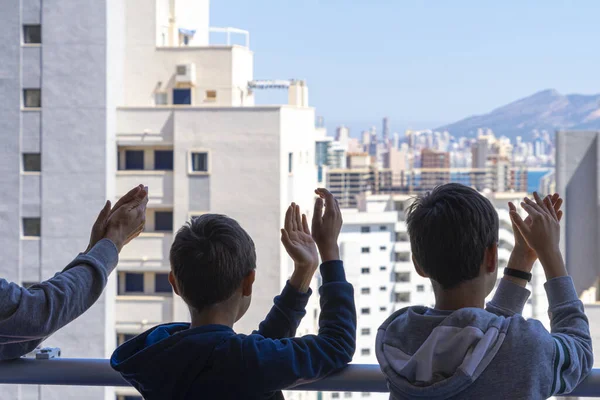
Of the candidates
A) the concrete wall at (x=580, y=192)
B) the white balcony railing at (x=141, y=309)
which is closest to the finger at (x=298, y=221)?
the white balcony railing at (x=141, y=309)

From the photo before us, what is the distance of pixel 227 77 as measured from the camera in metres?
12.7

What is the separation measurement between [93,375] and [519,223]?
0.44 meters

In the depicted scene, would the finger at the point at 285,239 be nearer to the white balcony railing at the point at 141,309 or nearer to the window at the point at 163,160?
the white balcony railing at the point at 141,309

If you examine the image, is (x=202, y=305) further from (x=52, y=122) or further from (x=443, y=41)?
(x=443, y=41)

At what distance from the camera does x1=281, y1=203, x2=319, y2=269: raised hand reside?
0.84 meters

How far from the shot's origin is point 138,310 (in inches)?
506

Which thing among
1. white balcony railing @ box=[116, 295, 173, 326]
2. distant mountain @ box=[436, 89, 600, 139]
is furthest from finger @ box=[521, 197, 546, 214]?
distant mountain @ box=[436, 89, 600, 139]

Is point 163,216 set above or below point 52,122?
below

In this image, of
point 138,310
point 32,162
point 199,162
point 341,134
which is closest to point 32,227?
point 32,162

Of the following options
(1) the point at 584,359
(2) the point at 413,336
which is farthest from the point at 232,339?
(1) the point at 584,359

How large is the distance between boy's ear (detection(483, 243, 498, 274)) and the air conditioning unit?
11749 mm

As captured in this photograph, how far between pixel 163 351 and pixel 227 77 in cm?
1213

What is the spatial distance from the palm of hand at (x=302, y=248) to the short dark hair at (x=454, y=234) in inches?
4.9

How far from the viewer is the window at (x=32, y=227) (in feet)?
41.6
